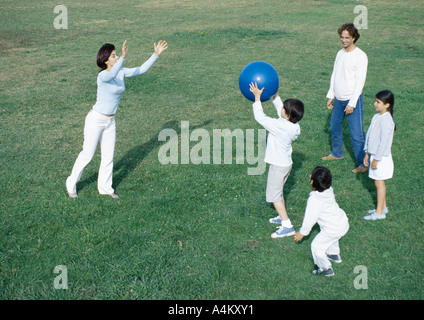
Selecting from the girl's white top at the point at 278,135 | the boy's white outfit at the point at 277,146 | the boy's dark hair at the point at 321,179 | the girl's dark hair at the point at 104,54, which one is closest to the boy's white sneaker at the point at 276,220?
the boy's white outfit at the point at 277,146

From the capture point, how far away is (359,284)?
4.85 meters

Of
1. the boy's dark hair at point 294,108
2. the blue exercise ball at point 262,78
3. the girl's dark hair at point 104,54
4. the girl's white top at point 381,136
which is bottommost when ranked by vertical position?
the girl's white top at point 381,136

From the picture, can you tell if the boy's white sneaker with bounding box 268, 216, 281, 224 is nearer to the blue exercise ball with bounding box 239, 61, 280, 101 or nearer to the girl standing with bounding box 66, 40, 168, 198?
the blue exercise ball with bounding box 239, 61, 280, 101

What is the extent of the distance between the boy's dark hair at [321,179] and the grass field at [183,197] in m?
1.01

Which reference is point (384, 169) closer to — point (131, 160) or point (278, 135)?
point (278, 135)

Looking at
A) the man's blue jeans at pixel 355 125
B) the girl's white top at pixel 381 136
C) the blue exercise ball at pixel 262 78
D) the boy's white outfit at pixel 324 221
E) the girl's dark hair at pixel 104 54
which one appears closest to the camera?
the boy's white outfit at pixel 324 221

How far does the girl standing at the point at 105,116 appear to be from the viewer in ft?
20.8

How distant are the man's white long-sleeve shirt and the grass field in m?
1.30

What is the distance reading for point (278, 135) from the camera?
5504 millimetres

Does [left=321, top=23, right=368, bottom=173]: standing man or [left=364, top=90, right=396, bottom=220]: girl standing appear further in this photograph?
[left=321, top=23, right=368, bottom=173]: standing man

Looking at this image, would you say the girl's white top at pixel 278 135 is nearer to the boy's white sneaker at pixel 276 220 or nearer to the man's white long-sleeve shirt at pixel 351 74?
the boy's white sneaker at pixel 276 220

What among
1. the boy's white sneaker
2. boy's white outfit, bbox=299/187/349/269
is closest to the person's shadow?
the boy's white sneaker

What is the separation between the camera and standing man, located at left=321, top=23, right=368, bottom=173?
7.51m

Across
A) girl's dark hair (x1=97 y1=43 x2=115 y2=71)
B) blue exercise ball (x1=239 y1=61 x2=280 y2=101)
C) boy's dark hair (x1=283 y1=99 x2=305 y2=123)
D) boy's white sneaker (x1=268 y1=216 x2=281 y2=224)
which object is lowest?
boy's white sneaker (x1=268 y1=216 x2=281 y2=224)
